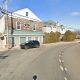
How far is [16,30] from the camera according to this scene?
163ft

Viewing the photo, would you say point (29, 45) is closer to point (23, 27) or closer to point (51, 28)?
point (23, 27)

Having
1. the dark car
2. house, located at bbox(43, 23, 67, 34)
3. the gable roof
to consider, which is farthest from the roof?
house, located at bbox(43, 23, 67, 34)

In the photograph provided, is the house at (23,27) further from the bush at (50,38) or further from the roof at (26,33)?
the bush at (50,38)

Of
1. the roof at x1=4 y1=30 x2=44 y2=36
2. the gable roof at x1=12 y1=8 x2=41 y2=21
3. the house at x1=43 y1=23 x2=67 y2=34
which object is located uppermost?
the gable roof at x1=12 y1=8 x2=41 y2=21

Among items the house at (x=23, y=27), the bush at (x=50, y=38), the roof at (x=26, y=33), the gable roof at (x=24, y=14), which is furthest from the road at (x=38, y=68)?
the bush at (x=50, y=38)

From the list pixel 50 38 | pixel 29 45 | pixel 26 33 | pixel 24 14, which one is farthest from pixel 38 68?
pixel 50 38

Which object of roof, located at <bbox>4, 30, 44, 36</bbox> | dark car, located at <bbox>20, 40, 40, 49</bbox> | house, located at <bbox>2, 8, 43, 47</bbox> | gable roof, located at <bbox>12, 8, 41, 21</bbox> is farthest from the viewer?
gable roof, located at <bbox>12, 8, 41, 21</bbox>

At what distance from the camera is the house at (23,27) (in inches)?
1897

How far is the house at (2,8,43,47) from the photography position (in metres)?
48.2

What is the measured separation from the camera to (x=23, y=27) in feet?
172

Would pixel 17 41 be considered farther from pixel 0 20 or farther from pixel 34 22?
pixel 34 22

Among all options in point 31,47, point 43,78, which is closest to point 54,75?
point 43,78

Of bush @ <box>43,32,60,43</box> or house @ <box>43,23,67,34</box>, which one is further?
house @ <box>43,23,67,34</box>

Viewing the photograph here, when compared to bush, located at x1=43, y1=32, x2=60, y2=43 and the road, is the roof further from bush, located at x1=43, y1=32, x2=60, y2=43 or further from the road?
the road
